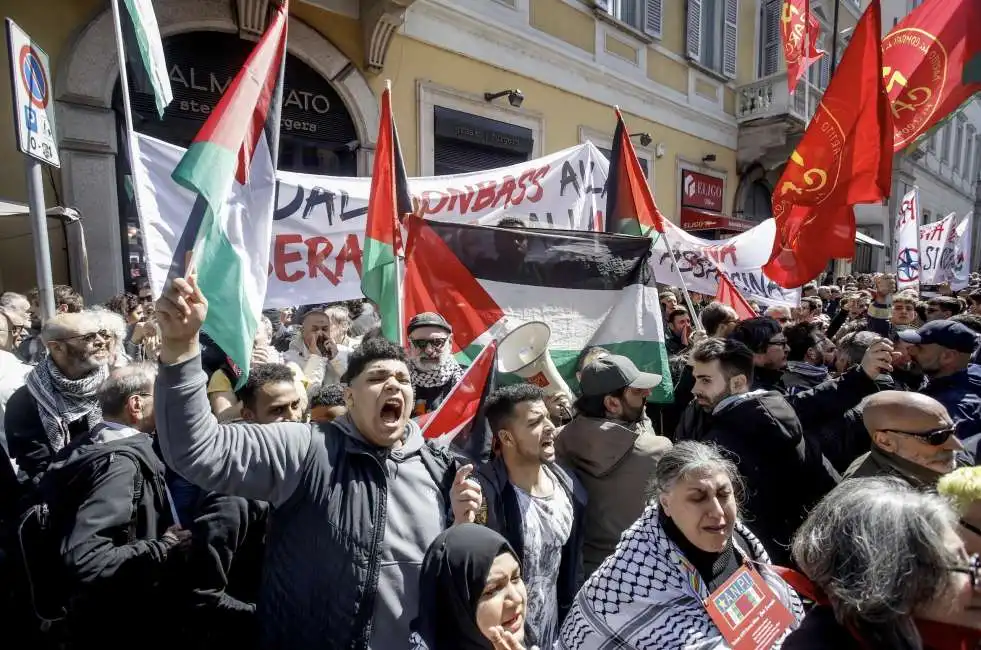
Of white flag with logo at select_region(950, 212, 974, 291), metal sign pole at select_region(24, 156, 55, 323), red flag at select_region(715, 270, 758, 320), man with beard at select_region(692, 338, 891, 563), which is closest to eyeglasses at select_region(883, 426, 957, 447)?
man with beard at select_region(692, 338, 891, 563)

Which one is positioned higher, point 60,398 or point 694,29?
point 694,29

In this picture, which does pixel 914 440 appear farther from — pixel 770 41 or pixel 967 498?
pixel 770 41

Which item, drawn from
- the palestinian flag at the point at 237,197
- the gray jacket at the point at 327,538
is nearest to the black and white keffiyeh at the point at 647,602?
the gray jacket at the point at 327,538

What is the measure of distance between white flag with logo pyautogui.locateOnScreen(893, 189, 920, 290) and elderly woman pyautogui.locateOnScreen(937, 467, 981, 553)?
753 cm

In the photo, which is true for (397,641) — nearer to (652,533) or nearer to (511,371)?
(652,533)

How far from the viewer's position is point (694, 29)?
39.9ft

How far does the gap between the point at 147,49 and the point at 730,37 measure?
43.1 ft

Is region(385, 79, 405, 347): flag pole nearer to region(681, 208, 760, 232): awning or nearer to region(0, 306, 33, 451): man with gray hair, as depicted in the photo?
region(0, 306, 33, 451): man with gray hair

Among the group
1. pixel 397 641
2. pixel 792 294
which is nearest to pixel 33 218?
pixel 397 641

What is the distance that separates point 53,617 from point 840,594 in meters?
2.28

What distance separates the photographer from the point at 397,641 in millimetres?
1600

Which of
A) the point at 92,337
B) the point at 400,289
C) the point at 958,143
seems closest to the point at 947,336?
the point at 400,289

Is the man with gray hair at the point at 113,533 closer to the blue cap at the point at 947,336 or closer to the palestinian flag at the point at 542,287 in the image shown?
the palestinian flag at the point at 542,287

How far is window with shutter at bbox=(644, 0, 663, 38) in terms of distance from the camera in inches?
431
